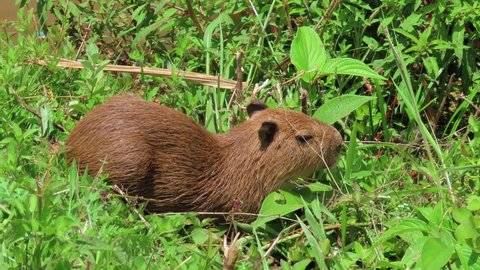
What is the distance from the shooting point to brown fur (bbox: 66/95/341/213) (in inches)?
151

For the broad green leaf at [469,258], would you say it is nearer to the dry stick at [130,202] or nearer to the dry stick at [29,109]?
the dry stick at [130,202]

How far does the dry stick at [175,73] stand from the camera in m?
4.55

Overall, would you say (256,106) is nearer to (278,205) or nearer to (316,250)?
(278,205)

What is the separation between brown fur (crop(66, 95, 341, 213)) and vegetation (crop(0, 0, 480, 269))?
131 mm

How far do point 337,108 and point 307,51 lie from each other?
0.33m

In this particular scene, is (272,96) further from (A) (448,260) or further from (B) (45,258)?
(B) (45,258)

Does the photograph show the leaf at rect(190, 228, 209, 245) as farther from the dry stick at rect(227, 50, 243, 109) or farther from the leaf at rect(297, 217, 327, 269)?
the dry stick at rect(227, 50, 243, 109)

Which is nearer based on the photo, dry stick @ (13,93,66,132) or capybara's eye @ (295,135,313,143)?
capybara's eye @ (295,135,313,143)

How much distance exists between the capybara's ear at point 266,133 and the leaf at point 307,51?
434mm

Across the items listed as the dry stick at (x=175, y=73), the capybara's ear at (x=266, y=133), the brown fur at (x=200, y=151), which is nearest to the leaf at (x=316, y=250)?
the brown fur at (x=200, y=151)

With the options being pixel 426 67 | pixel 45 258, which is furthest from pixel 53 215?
pixel 426 67

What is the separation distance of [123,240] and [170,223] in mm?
339

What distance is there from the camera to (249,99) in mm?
4426

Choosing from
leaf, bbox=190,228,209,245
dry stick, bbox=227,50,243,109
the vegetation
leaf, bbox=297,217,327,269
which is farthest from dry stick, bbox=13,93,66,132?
leaf, bbox=297,217,327,269
